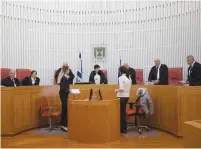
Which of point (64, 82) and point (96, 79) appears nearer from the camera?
point (64, 82)

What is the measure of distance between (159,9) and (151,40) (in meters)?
1.11

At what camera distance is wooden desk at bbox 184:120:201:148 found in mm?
2548

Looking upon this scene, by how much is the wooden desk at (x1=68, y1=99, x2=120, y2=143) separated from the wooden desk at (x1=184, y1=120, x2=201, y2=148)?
3.15 meters

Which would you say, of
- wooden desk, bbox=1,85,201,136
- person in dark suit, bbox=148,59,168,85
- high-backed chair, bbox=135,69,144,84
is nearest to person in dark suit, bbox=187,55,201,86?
wooden desk, bbox=1,85,201,136

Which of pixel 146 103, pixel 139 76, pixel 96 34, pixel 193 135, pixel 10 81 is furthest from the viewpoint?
pixel 96 34

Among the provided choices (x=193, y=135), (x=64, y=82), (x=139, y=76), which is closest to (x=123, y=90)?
(x=64, y=82)

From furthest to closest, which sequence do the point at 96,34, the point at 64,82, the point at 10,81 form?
1. the point at 96,34
2. the point at 10,81
3. the point at 64,82

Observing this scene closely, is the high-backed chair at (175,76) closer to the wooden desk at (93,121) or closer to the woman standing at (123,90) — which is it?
the woman standing at (123,90)

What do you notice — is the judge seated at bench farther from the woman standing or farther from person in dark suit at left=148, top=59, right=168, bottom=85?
person in dark suit at left=148, top=59, right=168, bottom=85

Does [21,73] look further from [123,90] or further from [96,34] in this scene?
[123,90]

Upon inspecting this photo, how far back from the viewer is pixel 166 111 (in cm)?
700

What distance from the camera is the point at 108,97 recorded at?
8.11 metres

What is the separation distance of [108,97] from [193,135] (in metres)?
5.51

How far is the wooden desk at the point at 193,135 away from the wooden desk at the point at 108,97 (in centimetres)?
308
